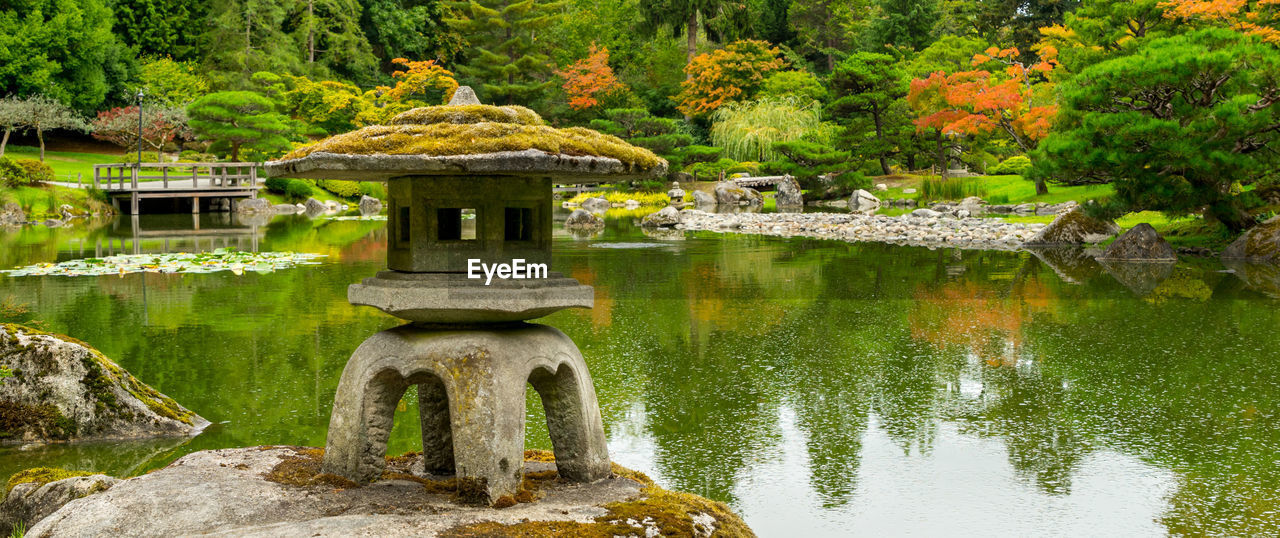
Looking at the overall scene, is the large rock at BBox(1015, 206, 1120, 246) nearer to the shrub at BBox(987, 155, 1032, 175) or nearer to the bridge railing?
the shrub at BBox(987, 155, 1032, 175)

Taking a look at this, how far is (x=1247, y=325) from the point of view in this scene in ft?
34.1

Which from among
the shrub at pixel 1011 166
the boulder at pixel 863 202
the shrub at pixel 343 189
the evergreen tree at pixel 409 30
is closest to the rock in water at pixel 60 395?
the boulder at pixel 863 202

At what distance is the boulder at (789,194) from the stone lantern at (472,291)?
1107 inches

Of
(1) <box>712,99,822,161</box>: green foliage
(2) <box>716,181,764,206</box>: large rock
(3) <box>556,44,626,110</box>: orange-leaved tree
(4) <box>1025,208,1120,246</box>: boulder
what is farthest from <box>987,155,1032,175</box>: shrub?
→ (3) <box>556,44,626,110</box>: orange-leaved tree

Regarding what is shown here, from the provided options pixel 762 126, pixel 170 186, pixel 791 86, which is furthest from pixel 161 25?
pixel 791 86

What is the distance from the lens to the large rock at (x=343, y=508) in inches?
152

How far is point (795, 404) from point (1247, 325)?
6115 mm

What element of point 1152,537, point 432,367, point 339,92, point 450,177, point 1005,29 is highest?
point 1005,29

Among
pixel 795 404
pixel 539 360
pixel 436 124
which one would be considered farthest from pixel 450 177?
pixel 795 404

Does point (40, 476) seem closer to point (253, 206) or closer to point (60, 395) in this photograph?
point (60, 395)

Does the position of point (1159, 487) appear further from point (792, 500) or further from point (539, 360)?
point (539, 360)

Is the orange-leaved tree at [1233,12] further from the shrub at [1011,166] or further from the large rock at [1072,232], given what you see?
the shrub at [1011,166]

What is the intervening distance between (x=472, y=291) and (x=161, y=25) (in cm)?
4540

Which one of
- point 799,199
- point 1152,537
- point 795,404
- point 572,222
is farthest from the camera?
point 799,199
